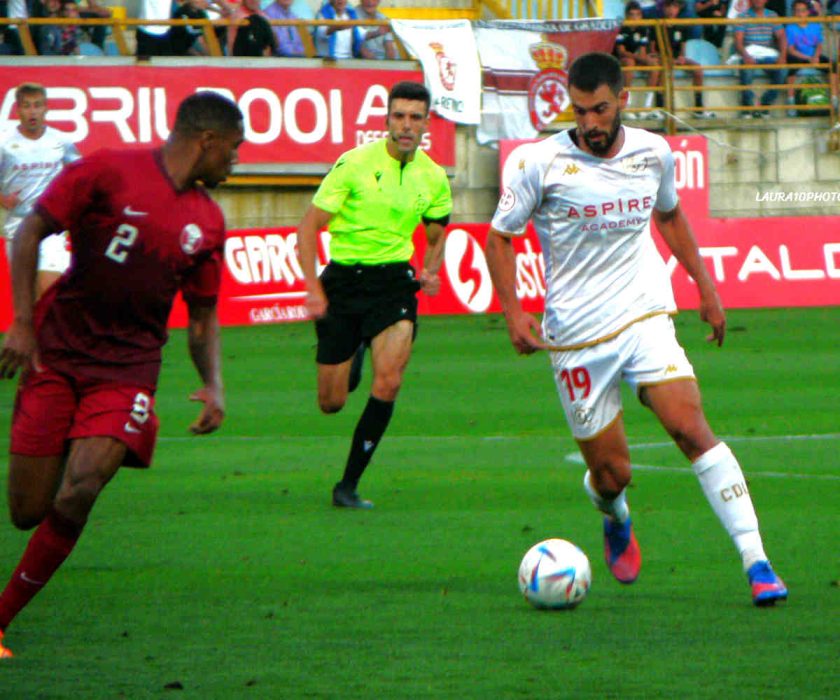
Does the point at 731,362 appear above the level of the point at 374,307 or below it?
below

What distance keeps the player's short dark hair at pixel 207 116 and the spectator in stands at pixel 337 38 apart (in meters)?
18.0

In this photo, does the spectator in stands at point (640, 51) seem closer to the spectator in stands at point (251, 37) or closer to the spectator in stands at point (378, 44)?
the spectator in stands at point (378, 44)

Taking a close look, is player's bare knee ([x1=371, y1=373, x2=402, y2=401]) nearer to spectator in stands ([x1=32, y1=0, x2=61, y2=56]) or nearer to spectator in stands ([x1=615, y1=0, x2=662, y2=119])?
spectator in stands ([x1=32, y1=0, x2=61, y2=56])

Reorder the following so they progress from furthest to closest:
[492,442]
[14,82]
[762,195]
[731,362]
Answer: [762,195], [14,82], [731,362], [492,442]

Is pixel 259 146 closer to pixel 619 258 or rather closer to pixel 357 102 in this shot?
pixel 357 102

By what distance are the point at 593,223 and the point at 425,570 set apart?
164cm

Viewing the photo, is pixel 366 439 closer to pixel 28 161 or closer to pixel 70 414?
pixel 70 414

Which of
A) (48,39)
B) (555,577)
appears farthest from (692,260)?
(48,39)

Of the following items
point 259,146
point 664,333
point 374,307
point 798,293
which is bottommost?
point 798,293

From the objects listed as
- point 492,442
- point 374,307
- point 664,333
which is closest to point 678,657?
point 664,333

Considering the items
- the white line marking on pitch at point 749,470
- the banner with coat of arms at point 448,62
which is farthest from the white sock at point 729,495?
the banner with coat of arms at point 448,62

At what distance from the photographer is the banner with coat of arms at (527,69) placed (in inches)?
979

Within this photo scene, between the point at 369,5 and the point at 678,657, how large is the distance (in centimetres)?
1958

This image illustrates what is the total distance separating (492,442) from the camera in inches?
480
